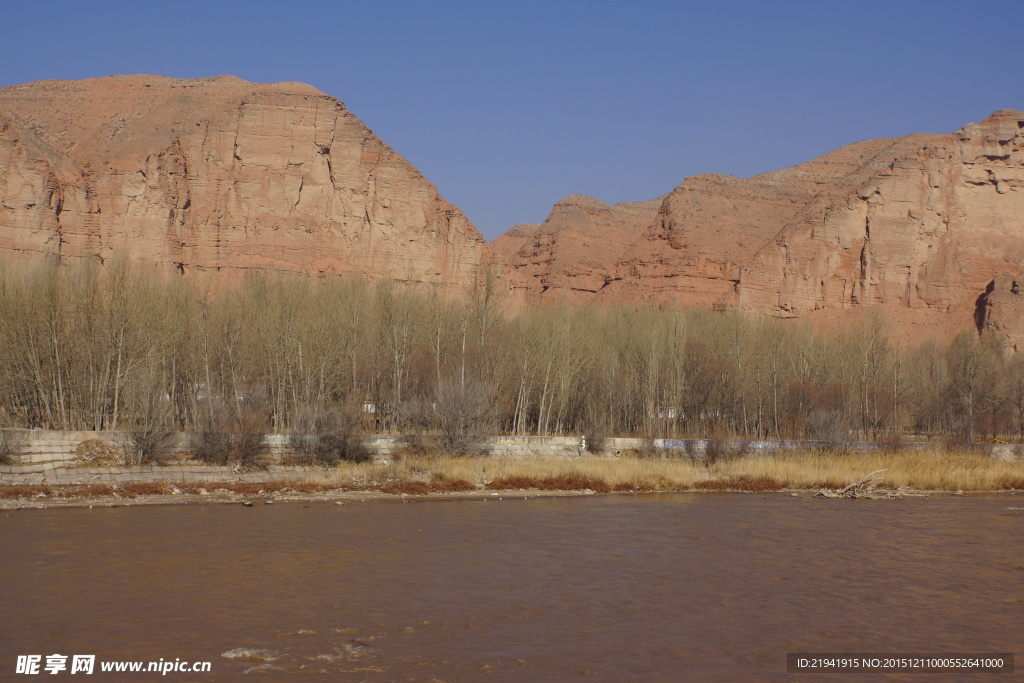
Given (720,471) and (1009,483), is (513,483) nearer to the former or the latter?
Result: (720,471)

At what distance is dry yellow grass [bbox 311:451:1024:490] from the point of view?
26438 mm

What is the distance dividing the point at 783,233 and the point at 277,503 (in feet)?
246

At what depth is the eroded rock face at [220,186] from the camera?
61.1 m

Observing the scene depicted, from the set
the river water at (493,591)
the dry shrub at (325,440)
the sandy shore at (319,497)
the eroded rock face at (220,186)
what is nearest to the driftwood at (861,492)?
the sandy shore at (319,497)

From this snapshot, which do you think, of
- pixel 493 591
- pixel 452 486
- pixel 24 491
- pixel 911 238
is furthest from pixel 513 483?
pixel 911 238

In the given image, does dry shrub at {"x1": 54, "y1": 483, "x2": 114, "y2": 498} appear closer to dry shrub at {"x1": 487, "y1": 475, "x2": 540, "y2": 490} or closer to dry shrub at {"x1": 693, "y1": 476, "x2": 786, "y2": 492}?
dry shrub at {"x1": 487, "y1": 475, "x2": 540, "y2": 490}

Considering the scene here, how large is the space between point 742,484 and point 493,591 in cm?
1664

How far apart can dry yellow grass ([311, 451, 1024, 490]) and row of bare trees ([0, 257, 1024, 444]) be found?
2.26 metres

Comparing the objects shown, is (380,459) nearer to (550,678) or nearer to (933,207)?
(550,678)

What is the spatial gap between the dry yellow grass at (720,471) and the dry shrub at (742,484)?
71 mm

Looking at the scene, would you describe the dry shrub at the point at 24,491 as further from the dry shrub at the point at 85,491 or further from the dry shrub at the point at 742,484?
the dry shrub at the point at 742,484

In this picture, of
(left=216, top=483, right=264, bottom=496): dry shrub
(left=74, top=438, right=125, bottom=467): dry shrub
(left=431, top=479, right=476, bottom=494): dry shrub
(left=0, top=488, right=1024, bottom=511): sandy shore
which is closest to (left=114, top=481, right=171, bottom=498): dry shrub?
(left=0, top=488, right=1024, bottom=511): sandy shore

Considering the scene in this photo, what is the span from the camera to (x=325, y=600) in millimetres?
12867

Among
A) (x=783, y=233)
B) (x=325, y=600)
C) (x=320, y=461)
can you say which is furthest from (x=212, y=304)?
(x=783, y=233)
